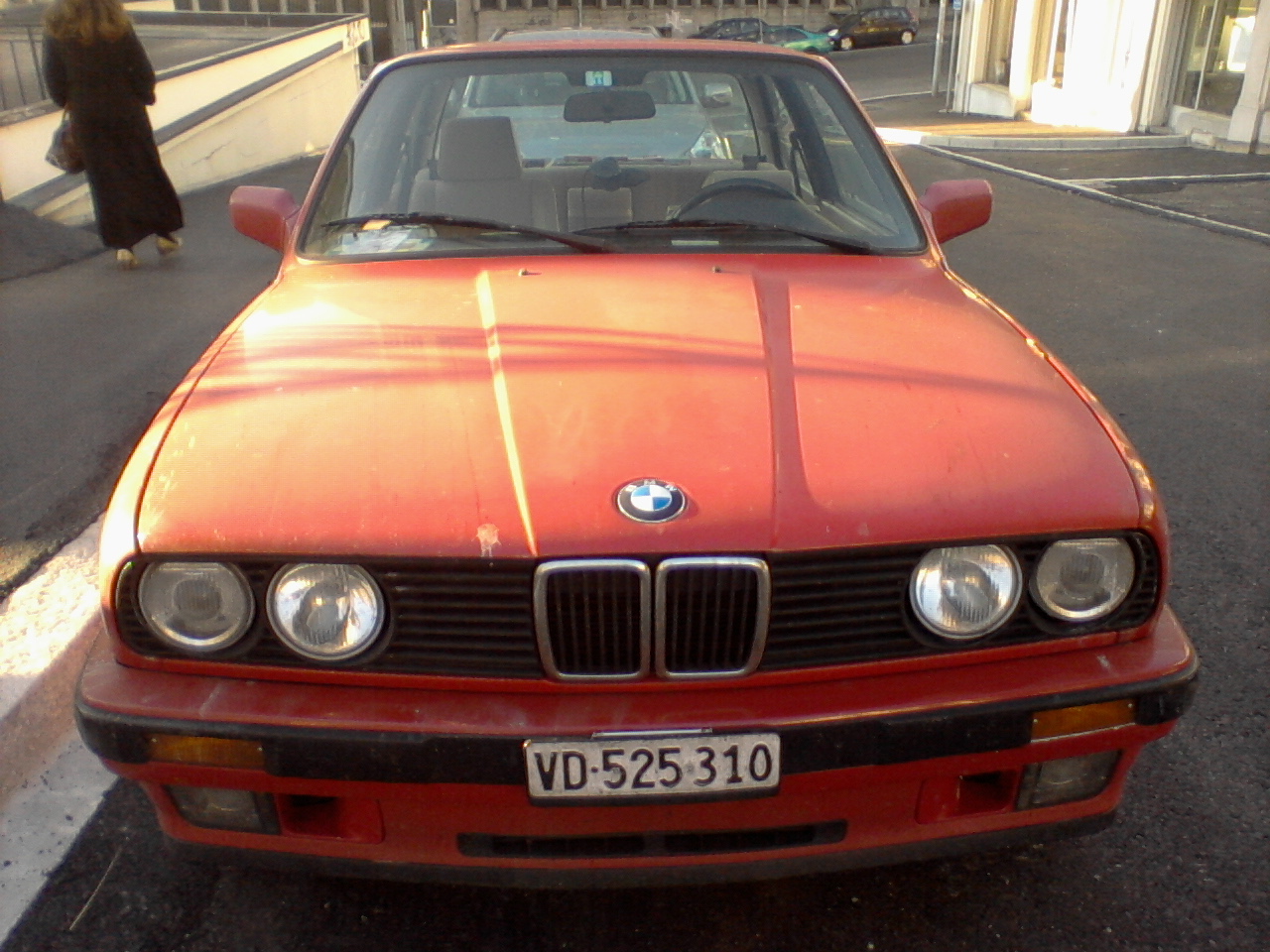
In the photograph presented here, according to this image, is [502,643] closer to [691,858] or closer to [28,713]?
[691,858]

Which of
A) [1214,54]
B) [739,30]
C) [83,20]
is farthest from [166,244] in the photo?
[739,30]

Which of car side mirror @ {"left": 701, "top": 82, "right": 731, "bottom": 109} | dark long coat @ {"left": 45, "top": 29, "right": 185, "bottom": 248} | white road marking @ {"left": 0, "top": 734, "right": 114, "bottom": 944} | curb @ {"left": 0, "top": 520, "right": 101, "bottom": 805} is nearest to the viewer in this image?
white road marking @ {"left": 0, "top": 734, "right": 114, "bottom": 944}

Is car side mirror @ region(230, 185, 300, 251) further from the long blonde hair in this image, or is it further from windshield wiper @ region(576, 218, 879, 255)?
the long blonde hair

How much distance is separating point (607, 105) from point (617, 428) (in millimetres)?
1687

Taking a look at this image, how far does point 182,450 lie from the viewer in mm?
2002

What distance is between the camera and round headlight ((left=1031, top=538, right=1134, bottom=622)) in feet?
6.24

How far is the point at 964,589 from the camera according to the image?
188 cm

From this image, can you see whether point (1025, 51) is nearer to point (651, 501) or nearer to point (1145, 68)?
point (1145, 68)

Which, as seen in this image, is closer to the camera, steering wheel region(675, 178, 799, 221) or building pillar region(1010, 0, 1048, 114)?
steering wheel region(675, 178, 799, 221)

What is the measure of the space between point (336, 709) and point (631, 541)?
0.52 m

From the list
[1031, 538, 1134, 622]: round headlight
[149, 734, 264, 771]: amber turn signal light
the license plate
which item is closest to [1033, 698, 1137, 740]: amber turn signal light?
[1031, 538, 1134, 622]: round headlight

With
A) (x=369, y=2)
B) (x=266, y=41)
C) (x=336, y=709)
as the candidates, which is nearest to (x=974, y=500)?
(x=336, y=709)

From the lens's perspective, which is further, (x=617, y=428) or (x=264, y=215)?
(x=264, y=215)

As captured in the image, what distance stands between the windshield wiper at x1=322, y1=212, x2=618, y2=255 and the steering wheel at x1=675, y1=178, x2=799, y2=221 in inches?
11.2
